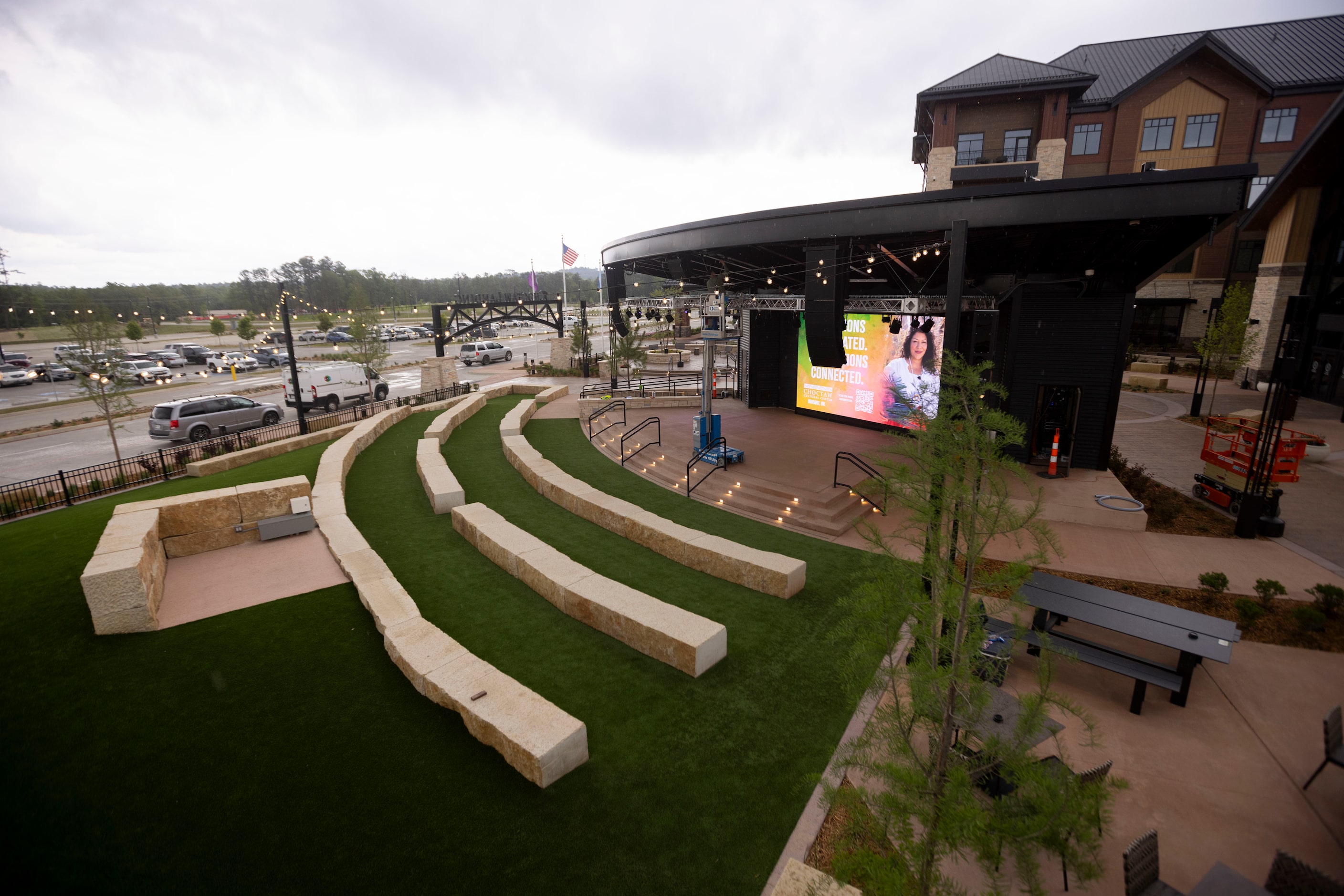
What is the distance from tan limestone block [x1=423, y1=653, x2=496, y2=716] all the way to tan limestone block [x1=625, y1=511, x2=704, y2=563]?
421 cm

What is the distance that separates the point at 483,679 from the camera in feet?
19.4

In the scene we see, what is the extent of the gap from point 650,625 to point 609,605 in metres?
0.74

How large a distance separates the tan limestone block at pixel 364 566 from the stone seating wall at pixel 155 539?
2322 millimetres

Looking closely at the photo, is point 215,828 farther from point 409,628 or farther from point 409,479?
point 409,479

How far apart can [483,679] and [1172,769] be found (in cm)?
723

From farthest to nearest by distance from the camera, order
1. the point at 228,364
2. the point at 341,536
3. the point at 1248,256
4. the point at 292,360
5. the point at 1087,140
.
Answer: the point at 228,364
the point at 1087,140
the point at 1248,256
the point at 292,360
the point at 341,536

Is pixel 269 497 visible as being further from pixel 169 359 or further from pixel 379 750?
pixel 169 359

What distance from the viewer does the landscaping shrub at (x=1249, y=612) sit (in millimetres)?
8047

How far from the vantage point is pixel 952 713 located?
3.51 m

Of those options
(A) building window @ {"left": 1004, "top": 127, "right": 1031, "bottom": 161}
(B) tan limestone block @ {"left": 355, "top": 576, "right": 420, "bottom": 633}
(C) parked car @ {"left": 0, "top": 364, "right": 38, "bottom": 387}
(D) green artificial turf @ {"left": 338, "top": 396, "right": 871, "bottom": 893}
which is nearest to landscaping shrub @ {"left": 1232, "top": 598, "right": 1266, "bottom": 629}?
(D) green artificial turf @ {"left": 338, "top": 396, "right": 871, "bottom": 893}

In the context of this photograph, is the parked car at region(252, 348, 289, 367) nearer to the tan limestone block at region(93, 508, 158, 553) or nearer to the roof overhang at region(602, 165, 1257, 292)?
the tan limestone block at region(93, 508, 158, 553)

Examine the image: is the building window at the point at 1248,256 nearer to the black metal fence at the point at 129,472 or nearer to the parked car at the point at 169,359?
the black metal fence at the point at 129,472

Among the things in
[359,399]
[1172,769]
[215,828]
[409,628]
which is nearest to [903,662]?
[1172,769]

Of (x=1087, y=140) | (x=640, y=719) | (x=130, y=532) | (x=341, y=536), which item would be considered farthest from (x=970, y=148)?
(x=130, y=532)
